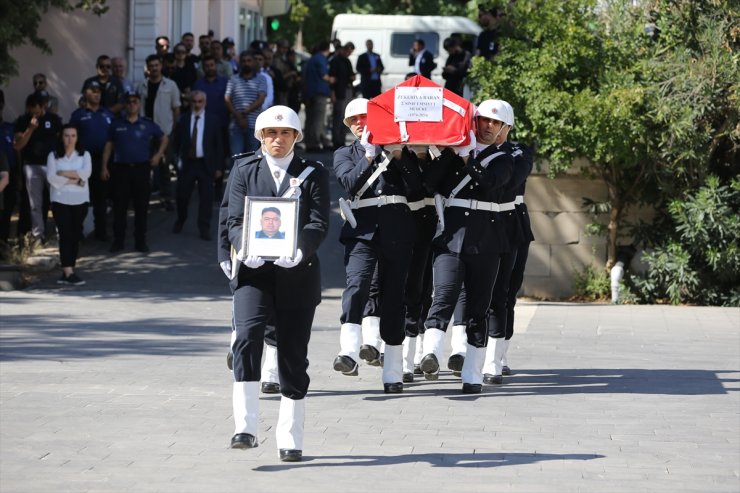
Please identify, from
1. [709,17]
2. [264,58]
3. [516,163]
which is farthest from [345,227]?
[264,58]

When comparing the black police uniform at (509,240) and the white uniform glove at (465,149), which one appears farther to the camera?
the black police uniform at (509,240)

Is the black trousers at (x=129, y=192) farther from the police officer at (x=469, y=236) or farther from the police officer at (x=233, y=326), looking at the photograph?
the police officer at (x=469, y=236)

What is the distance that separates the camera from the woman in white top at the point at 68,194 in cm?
1620

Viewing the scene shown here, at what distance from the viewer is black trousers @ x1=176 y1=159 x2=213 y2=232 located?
18.5m

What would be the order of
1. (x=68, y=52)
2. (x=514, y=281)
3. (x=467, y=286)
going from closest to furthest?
(x=467, y=286)
(x=514, y=281)
(x=68, y=52)

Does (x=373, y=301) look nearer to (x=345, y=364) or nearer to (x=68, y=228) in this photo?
(x=345, y=364)

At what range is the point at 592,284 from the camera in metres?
16.4

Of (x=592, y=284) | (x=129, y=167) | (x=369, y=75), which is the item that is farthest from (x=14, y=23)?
(x=369, y=75)

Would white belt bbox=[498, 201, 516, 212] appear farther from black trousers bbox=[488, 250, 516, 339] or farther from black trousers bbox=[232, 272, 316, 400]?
black trousers bbox=[232, 272, 316, 400]

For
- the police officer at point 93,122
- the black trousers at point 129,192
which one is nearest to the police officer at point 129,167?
the black trousers at point 129,192

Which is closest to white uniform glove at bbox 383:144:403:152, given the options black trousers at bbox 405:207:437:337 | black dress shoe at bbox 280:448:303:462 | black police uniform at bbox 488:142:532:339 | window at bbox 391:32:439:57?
black trousers at bbox 405:207:437:337

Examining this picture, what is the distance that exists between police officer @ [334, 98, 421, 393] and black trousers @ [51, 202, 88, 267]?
267 inches

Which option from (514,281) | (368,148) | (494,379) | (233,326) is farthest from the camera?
(514,281)

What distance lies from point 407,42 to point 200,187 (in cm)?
1584
